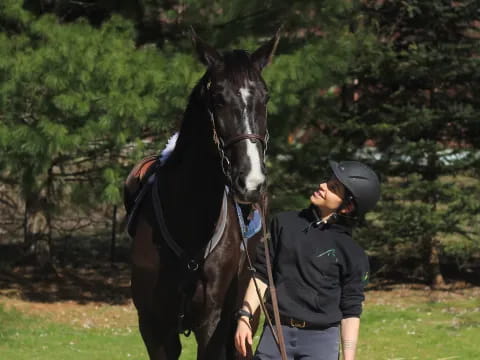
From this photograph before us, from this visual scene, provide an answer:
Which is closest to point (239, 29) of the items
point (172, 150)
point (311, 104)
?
point (311, 104)

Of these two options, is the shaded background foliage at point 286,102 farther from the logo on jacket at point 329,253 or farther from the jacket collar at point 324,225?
the logo on jacket at point 329,253

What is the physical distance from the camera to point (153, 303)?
4594 millimetres

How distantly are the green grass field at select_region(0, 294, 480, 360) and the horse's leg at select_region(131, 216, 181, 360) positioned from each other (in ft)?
12.5

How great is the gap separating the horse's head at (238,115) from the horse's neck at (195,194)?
33 cm

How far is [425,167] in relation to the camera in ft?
40.3

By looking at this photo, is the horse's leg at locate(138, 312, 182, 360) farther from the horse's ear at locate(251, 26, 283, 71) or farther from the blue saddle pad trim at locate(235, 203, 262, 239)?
the horse's ear at locate(251, 26, 283, 71)

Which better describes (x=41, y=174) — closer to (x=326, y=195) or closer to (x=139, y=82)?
(x=139, y=82)

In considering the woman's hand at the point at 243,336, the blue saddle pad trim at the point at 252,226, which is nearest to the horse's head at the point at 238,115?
the woman's hand at the point at 243,336

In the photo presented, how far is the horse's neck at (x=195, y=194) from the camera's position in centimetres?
446

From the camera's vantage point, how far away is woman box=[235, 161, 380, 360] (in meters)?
4.05

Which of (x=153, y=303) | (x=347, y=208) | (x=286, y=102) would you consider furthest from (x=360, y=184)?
(x=286, y=102)

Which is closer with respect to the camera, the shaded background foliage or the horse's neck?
the horse's neck

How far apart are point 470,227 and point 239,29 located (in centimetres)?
476

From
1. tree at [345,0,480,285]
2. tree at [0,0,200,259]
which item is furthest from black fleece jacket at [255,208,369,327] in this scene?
tree at [345,0,480,285]
